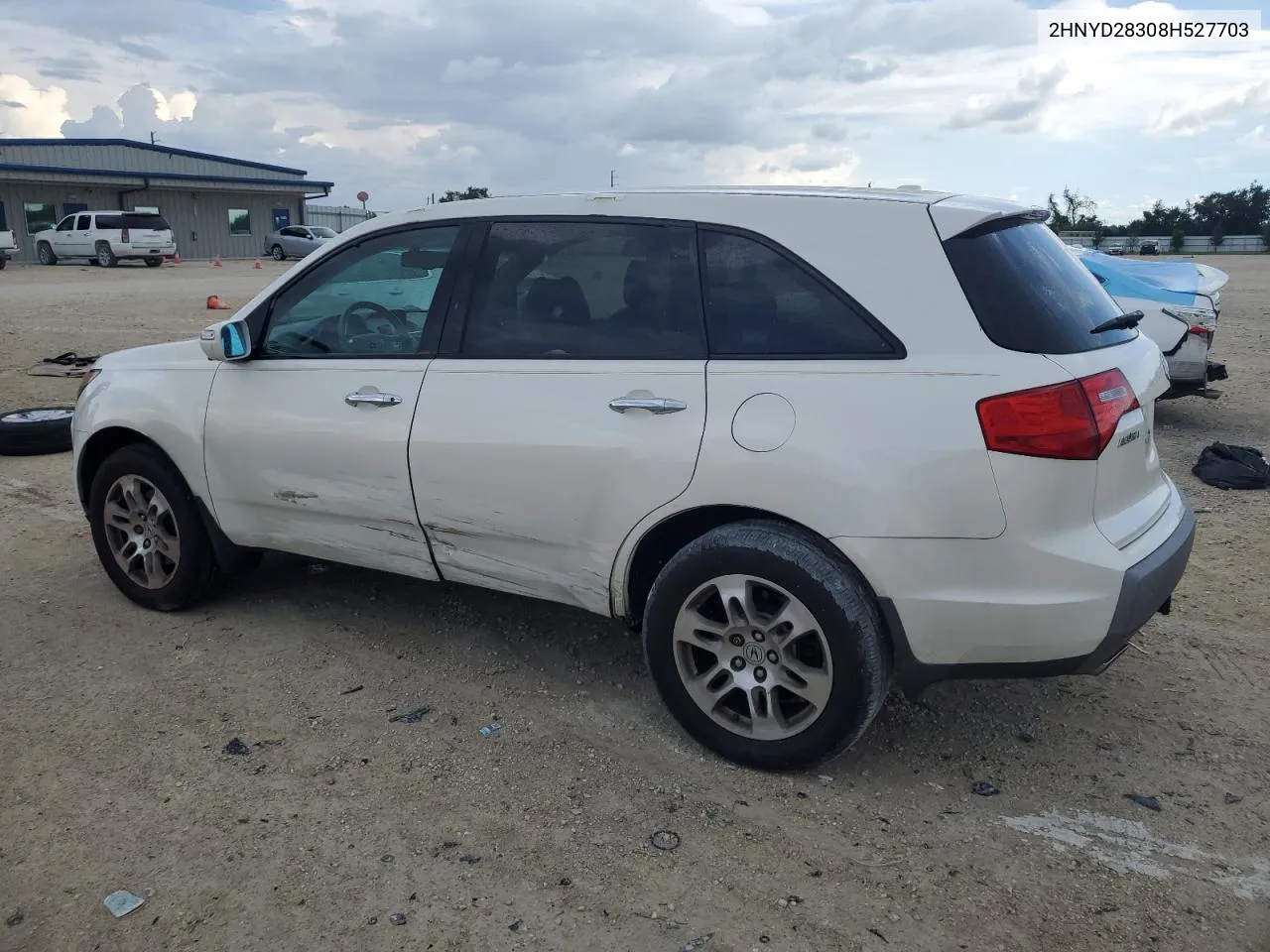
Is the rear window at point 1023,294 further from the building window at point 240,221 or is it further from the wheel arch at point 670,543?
the building window at point 240,221

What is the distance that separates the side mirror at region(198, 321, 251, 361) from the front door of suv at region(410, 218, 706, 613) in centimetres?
95

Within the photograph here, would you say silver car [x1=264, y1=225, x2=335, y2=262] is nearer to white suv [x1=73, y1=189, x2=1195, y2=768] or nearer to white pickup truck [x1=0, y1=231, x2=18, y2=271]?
white pickup truck [x1=0, y1=231, x2=18, y2=271]

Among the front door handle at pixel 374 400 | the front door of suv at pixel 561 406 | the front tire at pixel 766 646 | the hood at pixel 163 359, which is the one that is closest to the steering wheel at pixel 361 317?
the front door handle at pixel 374 400

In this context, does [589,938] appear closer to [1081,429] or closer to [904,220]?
[1081,429]

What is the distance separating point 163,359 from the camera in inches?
182

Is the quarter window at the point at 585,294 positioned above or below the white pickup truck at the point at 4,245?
below

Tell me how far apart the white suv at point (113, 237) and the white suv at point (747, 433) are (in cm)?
3370

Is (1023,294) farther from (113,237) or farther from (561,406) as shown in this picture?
(113,237)

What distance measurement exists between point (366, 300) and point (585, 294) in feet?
3.55

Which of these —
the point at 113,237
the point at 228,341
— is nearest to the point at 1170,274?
the point at 228,341

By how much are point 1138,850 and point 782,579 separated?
1253 mm

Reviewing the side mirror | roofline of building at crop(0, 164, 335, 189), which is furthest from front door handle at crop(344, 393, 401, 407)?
roofline of building at crop(0, 164, 335, 189)

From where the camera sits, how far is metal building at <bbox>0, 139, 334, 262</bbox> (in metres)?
39.5

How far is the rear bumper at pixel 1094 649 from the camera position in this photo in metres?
2.96
